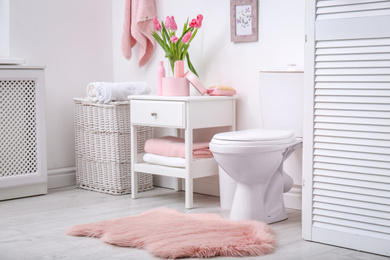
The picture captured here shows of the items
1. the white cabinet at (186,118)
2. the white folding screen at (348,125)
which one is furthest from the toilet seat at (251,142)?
the white cabinet at (186,118)

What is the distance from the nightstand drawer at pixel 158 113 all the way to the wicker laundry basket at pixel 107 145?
188mm

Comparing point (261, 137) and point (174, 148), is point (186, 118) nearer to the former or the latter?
point (174, 148)

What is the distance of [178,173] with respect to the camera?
128 inches

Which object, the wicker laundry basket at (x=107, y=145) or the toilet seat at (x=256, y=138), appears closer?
the toilet seat at (x=256, y=138)

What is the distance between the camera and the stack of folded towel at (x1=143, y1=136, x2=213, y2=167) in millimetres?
3275

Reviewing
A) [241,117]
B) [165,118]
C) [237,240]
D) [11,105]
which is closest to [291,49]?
[241,117]

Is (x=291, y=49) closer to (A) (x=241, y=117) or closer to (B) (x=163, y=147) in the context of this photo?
(A) (x=241, y=117)

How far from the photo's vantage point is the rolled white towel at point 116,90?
3.58 meters

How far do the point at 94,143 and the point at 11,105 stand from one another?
56cm

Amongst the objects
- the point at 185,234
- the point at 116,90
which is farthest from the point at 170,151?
the point at 185,234

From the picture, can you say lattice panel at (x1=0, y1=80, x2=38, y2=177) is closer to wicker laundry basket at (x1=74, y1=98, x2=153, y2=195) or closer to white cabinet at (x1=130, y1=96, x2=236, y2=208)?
wicker laundry basket at (x1=74, y1=98, x2=153, y2=195)

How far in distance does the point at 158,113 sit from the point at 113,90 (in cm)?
42

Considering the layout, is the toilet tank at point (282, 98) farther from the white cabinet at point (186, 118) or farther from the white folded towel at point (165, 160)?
the white folded towel at point (165, 160)

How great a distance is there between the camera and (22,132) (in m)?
3.56
